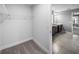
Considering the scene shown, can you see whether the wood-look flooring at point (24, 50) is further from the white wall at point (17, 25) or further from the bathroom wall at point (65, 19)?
the bathroom wall at point (65, 19)

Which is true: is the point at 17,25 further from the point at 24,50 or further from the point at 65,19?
the point at 65,19

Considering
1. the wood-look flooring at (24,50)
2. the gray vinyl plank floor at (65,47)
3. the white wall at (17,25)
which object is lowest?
the gray vinyl plank floor at (65,47)

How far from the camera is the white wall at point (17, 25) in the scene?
2686mm

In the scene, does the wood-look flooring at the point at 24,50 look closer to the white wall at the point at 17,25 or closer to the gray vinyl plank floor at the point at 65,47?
the white wall at the point at 17,25

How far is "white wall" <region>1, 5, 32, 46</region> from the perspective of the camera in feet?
8.81

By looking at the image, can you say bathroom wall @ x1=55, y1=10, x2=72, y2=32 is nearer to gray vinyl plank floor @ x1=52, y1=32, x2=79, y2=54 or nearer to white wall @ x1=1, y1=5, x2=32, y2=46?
gray vinyl plank floor @ x1=52, y1=32, x2=79, y2=54

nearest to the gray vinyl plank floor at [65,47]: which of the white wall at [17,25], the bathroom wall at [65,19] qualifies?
the white wall at [17,25]

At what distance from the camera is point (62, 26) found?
6836 millimetres

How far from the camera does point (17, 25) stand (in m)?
3.04

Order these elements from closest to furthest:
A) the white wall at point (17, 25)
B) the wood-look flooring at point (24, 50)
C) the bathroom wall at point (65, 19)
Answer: the wood-look flooring at point (24, 50) → the white wall at point (17, 25) → the bathroom wall at point (65, 19)

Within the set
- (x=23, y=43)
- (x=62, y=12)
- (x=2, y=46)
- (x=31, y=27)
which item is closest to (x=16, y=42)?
(x=23, y=43)

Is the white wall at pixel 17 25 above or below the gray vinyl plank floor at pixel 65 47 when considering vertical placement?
above

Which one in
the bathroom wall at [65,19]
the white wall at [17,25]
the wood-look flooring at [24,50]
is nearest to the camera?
the wood-look flooring at [24,50]

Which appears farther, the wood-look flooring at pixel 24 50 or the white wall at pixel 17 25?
the white wall at pixel 17 25
